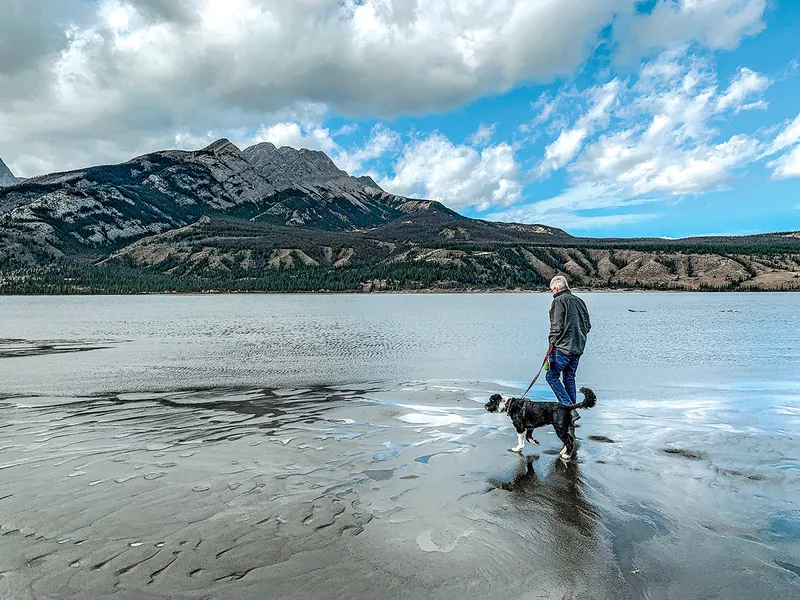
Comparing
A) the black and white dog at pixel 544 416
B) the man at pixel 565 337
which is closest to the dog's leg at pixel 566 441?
the black and white dog at pixel 544 416

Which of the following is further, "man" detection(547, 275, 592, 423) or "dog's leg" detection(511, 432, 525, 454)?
"man" detection(547, 275, 592, 423)

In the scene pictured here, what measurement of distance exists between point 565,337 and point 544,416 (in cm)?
197

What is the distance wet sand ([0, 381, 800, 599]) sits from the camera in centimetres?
535

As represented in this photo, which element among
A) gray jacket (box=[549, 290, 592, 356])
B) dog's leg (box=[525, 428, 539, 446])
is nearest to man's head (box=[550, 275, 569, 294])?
gray jacket (box=[549, 290, 592, 356])

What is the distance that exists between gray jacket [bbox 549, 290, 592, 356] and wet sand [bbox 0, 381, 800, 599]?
2.04 m

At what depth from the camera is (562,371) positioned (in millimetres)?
11344

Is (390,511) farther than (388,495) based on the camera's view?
No

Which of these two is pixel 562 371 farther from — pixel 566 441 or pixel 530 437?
pixel 566 441

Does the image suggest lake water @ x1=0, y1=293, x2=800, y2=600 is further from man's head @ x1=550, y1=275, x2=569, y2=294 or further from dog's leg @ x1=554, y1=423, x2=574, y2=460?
man's head @ x1=550, y1=275, x2=569, y2=294

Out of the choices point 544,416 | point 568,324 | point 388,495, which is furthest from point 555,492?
point 568,324

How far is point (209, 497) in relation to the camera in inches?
300

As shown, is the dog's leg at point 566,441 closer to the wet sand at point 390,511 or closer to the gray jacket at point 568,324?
the wet sand at point 390,511

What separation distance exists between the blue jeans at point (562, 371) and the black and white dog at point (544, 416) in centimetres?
112

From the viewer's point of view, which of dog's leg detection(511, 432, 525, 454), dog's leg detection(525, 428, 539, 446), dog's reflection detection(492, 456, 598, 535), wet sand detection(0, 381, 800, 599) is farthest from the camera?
dog's leg detection(525, 428, 539, 446)
